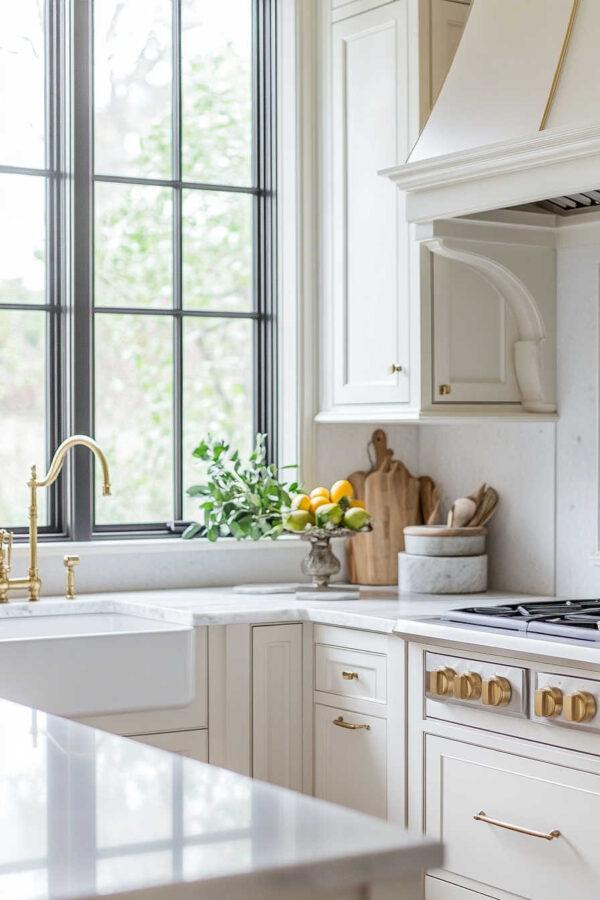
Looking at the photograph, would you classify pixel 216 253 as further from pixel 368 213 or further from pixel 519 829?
pixel 519 829

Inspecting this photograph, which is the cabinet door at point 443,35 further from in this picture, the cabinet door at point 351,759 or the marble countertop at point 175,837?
the marble countertop at point 175,837

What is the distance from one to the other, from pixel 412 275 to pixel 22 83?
1.25 metres

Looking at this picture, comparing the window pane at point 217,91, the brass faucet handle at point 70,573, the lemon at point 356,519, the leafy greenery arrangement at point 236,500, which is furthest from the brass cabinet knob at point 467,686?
the window pane at point 217,91

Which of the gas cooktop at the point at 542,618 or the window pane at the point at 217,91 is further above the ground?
the window pane at the point at 217,91

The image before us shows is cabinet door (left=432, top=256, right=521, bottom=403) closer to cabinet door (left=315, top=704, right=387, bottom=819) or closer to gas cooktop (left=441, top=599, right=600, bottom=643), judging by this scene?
gas cooktop (left=441, top=599, right=600, bottom=643)

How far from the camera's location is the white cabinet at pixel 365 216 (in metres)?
3.59

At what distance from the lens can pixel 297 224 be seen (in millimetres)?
3918

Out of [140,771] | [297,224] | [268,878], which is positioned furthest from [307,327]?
[268,878]

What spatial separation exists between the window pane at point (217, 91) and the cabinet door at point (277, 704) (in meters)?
1.50

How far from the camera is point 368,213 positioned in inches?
146

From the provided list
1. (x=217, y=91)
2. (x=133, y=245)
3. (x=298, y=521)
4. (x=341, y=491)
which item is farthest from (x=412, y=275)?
(x=217, y=91)

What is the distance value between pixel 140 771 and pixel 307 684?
216 centimetres

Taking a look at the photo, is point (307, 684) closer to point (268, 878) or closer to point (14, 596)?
point (14, 596)

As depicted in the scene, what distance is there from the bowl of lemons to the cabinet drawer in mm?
361
